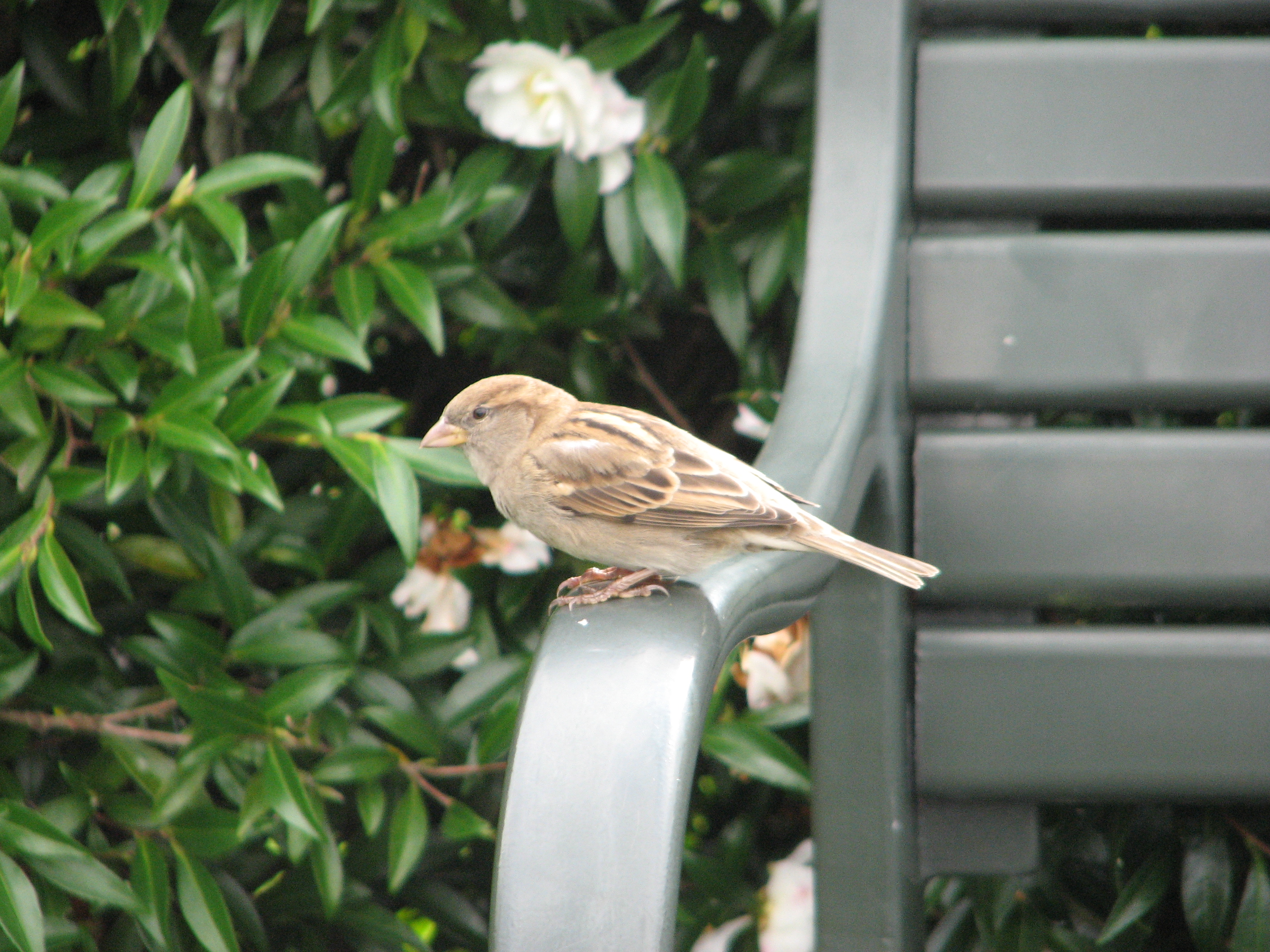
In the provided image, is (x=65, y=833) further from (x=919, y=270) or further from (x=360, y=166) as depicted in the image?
(x=919, y=270)

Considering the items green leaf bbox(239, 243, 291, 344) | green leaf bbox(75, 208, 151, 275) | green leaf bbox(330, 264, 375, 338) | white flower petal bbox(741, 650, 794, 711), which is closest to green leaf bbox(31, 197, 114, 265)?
green leaf bbox(75, 208, 151, 275)

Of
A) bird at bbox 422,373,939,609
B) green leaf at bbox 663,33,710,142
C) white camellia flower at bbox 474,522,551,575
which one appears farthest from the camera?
white camellia flower at bbox 474,522,551,575

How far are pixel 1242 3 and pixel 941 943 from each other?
3.40 ft

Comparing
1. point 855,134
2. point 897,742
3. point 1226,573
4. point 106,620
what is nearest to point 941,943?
point 897,742

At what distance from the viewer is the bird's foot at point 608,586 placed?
88cm

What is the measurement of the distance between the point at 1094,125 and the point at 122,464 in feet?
3.13

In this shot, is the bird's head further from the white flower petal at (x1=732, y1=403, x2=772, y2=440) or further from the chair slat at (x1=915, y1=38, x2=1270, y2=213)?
the chair slat at (x1=915, y1=38, x2=1270, y2=213)

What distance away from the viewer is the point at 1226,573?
108 cm

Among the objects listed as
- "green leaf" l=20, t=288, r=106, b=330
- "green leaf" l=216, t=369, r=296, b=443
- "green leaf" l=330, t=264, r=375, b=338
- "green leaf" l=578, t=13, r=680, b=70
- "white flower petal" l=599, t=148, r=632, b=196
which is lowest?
"green leaf" l=216, t=369, r=296, b=443

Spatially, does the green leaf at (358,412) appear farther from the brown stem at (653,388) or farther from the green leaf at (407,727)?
the brown stem at (653,388)

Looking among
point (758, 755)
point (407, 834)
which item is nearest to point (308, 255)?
point (407, 834)

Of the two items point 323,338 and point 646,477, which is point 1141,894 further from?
point 323,338

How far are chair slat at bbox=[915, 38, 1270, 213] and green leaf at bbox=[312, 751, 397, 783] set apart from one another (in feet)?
2.56

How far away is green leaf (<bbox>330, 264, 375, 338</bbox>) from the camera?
4.04 ft
